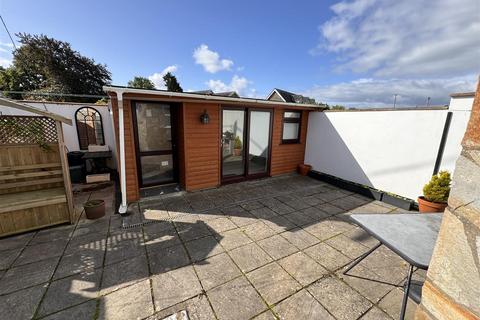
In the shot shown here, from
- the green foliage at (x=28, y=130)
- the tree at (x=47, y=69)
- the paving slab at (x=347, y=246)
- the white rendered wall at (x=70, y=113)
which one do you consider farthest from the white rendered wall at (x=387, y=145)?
the tree at (x=47, y=69)

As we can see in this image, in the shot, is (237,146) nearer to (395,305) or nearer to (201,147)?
(201,147)

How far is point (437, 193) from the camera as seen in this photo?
3.33 meters

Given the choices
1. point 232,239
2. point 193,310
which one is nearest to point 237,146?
point 232,239

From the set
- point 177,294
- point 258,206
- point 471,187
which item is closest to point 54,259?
point 177,294

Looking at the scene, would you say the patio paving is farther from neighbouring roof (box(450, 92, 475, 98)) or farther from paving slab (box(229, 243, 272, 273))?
neighbouring roof (box(450, 92, 475, 98))

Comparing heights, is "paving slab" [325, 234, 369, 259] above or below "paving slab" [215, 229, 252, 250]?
above

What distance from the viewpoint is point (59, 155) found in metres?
3.21

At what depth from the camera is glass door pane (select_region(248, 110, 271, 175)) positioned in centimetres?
519

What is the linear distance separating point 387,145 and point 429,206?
1.45m

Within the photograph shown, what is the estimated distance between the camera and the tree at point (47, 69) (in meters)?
16.1

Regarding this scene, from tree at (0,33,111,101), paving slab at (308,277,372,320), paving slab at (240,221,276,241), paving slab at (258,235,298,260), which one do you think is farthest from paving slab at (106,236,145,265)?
tree at (0,33,111,101)

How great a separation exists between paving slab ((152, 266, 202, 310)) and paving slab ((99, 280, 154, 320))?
0.26 feet

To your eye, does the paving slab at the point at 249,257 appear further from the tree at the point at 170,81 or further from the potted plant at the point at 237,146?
the tree at the point at 170,81

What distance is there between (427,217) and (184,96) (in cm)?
399
